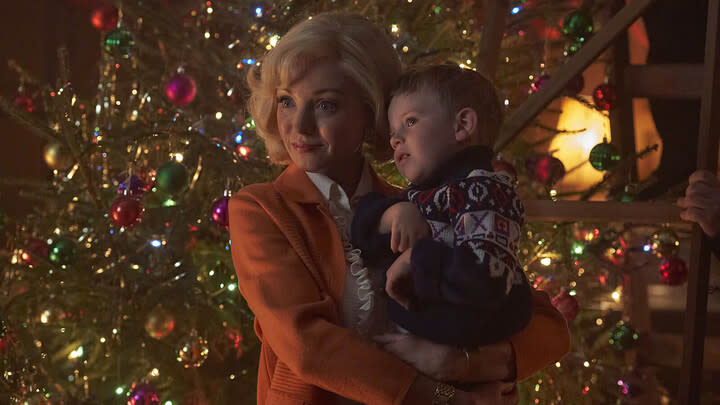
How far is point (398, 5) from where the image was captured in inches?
91.0

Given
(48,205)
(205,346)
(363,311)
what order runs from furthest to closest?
(48,205)
(205,346)
(363,311)

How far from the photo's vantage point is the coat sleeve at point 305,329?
102cm

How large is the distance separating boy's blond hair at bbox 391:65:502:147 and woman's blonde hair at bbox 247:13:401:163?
0.34 feet

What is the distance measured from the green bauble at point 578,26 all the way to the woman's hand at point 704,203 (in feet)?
2.55

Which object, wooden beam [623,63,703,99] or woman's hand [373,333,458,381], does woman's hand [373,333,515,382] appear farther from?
wooden beam [623,63,703,99]

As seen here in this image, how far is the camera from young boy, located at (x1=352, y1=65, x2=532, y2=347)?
97 centimetres

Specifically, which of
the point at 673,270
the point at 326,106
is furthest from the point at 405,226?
the point at 673,270

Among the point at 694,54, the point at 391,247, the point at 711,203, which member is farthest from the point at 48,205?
the point at 694,54

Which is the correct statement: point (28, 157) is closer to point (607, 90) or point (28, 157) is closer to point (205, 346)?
point (205, 346)

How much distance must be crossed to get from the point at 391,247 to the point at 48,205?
2.13 meters

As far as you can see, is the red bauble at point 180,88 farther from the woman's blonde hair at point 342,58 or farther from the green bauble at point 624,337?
the green bauble at point 624,337

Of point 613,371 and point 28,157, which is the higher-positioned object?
point 28,157

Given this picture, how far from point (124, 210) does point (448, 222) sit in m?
1.23

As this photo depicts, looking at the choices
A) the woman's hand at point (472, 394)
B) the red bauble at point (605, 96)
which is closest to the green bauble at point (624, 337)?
the red bauble at point (605, 96)
